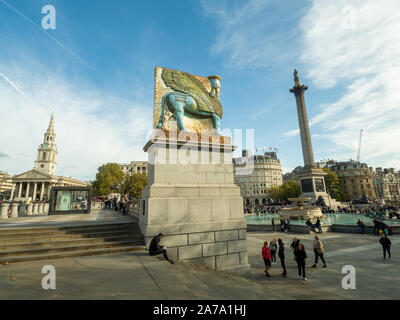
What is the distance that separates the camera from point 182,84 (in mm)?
12344

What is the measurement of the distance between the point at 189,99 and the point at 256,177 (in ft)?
328

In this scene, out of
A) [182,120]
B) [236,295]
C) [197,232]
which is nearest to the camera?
[236,295]

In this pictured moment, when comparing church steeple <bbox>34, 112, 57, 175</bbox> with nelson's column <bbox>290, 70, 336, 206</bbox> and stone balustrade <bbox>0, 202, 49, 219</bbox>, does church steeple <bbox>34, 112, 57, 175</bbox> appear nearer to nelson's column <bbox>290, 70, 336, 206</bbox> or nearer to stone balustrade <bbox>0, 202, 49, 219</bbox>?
stone balustrade <bbox>0, 202, 49, 219</bbox>

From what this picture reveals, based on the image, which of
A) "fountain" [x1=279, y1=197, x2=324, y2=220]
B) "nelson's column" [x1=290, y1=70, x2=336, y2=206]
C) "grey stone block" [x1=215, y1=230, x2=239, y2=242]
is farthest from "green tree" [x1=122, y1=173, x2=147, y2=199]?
"grey stone block" [x1=215, y1=230, x2=239, y2=242]

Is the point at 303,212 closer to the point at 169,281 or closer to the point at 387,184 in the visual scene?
the point at 169,281

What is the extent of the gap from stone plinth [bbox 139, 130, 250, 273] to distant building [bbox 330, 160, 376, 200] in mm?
102493

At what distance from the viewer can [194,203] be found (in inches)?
404

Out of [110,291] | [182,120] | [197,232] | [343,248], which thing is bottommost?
[343,248]

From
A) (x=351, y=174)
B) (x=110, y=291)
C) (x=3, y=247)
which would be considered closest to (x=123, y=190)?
(x=3, y=247)

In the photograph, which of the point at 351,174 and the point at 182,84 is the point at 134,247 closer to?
the point at 182,84

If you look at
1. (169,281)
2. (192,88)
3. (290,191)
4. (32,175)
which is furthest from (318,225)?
(32,175)

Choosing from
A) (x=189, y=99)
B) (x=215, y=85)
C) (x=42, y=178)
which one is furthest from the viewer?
(x=42, y=178)

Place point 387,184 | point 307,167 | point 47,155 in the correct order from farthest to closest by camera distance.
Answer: point 47,155 → point 387,184 → point 307,167
